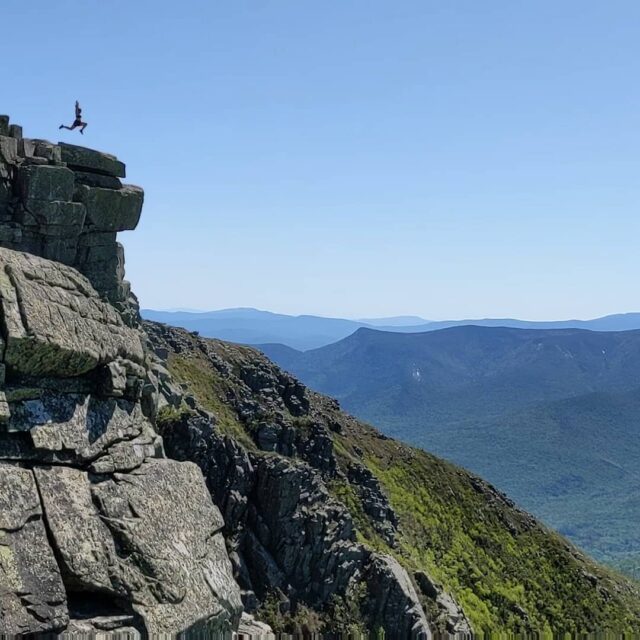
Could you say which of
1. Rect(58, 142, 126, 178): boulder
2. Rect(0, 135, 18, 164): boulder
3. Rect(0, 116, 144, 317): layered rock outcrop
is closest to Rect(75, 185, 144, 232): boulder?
Rect(0, 116, 144, 317): layered rock outcrop

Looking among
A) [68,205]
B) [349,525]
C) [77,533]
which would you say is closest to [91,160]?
[68,205]

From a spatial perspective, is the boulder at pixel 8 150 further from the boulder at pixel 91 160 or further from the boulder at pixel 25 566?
the boulder at pixel 25 566

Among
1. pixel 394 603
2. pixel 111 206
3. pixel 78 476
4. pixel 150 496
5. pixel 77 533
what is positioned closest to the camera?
pixel 77 533

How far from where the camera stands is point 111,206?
156 feet

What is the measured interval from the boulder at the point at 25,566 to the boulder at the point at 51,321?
5473 mm

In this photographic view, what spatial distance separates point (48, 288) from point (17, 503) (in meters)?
11.1

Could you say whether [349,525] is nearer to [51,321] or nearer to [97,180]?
[51,321]

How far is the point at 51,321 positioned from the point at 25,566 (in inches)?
453

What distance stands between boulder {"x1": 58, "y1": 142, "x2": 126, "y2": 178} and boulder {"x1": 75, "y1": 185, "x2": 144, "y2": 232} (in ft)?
4.21

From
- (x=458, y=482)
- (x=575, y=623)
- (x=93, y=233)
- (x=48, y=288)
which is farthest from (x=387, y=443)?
(x=48, y=288)

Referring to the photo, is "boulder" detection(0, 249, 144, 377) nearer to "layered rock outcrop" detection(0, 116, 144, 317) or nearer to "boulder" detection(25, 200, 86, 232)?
"boulder" detection(25, 200, 86, 232)

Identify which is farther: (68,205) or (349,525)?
(349,525)

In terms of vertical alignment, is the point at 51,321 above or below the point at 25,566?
above

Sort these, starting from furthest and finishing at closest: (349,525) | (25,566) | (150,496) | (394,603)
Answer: (349,525)
(394,603)
(150,496)
(25,566)
